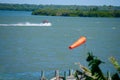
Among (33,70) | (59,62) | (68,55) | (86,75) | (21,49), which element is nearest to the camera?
(86,75)

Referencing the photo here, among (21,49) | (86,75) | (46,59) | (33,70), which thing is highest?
(21,49)

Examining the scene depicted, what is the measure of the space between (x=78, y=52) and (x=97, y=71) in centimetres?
4456

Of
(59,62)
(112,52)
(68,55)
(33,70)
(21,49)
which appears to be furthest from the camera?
(21,49)

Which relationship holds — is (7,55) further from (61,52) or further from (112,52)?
(112,52)

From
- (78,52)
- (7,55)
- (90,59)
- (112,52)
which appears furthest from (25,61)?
(90,59)

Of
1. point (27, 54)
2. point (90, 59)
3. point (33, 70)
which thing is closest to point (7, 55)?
point (27, 54)

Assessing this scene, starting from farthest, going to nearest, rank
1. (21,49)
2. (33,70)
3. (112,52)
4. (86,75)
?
(21,49) < (112,52) < (33,70) < (86,75)

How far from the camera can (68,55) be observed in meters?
52.4

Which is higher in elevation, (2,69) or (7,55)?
(7,55)

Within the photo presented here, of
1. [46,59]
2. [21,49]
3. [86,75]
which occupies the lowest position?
[86,75]

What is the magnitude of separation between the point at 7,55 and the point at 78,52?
397 inches

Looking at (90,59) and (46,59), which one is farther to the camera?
(46,59)

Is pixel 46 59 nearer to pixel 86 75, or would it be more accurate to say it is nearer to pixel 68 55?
pixel 68 55

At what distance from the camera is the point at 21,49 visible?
6006 centimetres
